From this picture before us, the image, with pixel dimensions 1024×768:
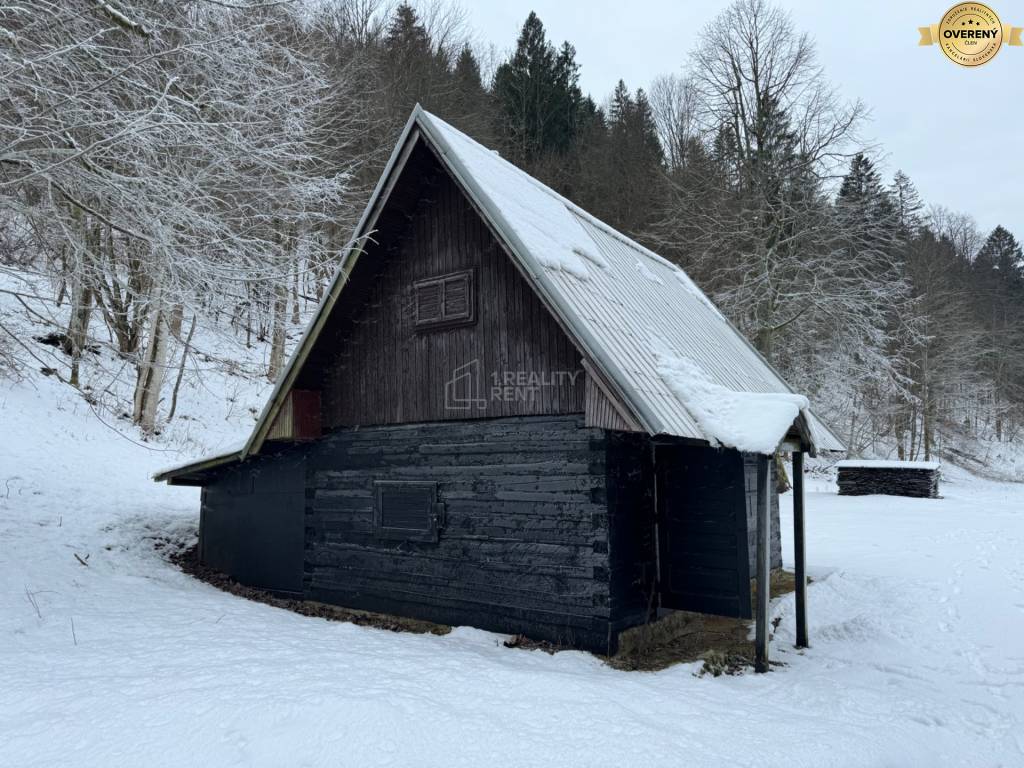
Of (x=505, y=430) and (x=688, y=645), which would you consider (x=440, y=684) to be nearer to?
(x=505, y=430)

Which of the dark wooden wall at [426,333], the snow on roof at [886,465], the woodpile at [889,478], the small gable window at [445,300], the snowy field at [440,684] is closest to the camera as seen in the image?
the snowy field at [440,684]

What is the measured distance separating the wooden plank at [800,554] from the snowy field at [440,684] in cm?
28

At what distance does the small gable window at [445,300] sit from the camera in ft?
27.4

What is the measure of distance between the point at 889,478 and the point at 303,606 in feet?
61.1

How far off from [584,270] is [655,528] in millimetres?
3212

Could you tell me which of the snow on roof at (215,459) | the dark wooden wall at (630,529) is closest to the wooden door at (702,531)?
the dark wooden wall at (630,529)

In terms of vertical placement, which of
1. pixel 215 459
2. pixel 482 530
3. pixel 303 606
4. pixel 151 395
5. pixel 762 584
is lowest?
pixel 303 606

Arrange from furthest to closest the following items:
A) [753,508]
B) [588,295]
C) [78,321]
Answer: [78,321] → [753,508] → [588,295]

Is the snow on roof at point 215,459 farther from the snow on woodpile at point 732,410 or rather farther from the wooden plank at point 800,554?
the wooden plank at point 800,554

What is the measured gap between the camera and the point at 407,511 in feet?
29.2

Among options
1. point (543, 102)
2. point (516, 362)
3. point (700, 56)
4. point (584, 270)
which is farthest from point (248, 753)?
point (543, 102)

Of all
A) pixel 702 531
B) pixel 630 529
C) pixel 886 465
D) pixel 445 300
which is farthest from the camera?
pixel 886 465

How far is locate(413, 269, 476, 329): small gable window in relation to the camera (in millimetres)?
8359

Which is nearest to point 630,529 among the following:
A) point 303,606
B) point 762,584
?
point 762,584
